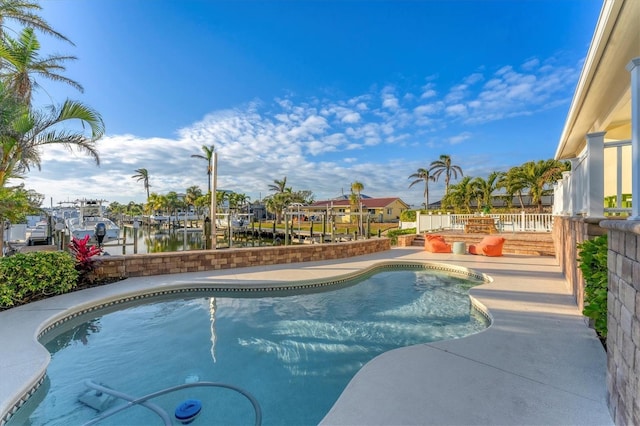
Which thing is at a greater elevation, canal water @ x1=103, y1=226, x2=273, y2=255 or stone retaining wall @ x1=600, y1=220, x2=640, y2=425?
stone retaining wall @ x1=600, y1=220, x2=640, y2=425

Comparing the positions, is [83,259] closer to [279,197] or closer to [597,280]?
[597,280]

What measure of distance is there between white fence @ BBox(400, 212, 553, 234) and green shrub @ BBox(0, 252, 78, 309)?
14.1 m

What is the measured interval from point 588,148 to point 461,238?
10.2 m

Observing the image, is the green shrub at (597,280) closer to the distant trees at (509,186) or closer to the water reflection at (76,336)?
the water reflection at (76,336)

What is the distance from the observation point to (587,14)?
6562 millimetres

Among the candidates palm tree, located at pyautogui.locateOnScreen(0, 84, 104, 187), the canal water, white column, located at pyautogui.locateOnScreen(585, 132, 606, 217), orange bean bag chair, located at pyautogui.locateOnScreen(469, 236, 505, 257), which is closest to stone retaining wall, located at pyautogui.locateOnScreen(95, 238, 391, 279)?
palm tree, located at pyautogui.locateOnScreen(0, 84, 104, 187)

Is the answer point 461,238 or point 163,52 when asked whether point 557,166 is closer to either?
point 461,238

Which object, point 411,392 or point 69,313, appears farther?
point 69,313

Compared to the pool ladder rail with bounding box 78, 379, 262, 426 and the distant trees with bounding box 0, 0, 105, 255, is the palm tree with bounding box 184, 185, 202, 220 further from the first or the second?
the pool ladder rail with bounding box 78, 379, 262, 426

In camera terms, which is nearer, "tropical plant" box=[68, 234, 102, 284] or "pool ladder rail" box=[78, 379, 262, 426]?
"pool ladder rail" box=[78, 379, 262, 426]

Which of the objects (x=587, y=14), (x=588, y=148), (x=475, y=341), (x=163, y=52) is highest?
(x=163, y=52)

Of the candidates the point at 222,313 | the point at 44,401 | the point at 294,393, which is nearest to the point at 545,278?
the point at 294,393

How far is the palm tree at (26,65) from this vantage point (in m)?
6.65

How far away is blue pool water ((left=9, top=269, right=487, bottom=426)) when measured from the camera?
3.02 m
